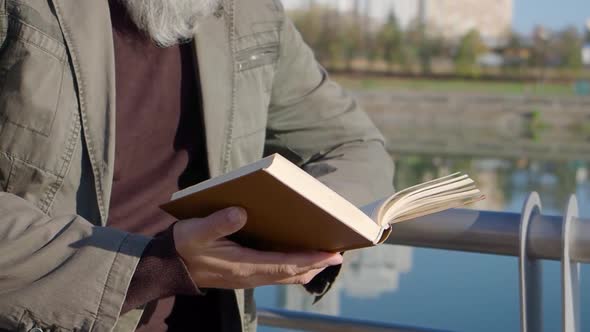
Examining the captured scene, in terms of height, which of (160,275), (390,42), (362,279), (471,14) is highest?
(160,275)

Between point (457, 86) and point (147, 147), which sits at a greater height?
point (147, 147)

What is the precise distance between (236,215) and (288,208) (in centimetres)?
5

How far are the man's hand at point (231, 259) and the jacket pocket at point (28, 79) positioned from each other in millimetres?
245

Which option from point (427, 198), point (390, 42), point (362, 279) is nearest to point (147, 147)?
point (427, 198)

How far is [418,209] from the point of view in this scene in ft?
3.16

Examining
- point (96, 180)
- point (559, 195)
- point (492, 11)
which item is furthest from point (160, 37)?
point (492, 11)

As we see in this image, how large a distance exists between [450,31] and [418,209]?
49057 mm

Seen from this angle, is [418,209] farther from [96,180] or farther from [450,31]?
[450,31]

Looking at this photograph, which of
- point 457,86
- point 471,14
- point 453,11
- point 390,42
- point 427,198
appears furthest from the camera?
point 453,11

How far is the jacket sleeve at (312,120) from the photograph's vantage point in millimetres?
1287

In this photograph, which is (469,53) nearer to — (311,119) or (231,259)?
(311,119)

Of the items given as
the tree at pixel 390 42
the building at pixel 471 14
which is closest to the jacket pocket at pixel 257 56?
the tree at pixel 390 42

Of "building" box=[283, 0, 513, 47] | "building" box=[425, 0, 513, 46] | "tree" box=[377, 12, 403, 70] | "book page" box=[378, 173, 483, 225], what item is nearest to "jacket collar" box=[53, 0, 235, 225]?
"book page" box=[378, 173, 483, 225]

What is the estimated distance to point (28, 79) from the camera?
1020 mm
